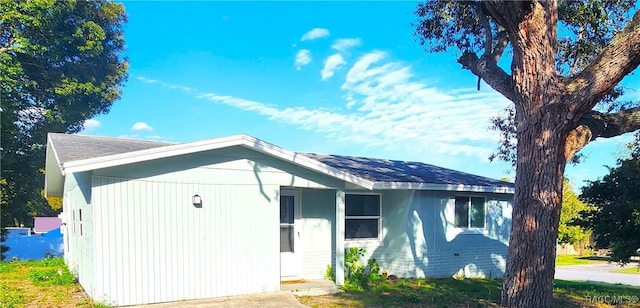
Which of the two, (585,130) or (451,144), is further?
(451,144)

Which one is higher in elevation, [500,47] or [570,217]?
[500,47]

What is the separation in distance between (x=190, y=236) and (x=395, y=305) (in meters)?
4.01

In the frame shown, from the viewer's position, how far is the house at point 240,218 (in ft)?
24.4

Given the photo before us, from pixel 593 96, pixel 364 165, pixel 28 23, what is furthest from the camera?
pixel 28 23

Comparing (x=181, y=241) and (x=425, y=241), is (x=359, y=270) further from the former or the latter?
(x=181, y=241)

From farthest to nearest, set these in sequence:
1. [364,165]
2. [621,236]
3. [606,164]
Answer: [364,165]
[606,164]
[621,236]

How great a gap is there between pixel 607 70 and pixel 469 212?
239 inches

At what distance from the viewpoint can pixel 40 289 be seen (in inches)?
356

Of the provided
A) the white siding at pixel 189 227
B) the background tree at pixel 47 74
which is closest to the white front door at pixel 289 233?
the white siding at pixel 189 227

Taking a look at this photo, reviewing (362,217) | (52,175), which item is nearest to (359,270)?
(362,217)

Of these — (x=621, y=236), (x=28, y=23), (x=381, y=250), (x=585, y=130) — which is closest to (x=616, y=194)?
(x=621, y=236)

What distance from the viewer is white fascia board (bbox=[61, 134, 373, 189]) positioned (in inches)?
270

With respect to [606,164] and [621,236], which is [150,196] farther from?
[606,164]

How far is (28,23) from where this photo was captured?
20.4m
